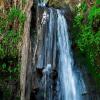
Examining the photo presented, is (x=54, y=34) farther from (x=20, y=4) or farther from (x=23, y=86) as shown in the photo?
(x=23, y=86)

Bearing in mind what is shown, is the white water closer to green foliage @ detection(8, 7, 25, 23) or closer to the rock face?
green foliage @ detection(8, 7, 25, 23)

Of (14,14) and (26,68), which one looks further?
(14,14)

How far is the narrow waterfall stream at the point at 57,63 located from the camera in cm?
884

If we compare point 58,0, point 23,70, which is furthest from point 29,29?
point 58,0

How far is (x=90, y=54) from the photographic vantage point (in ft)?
32.7

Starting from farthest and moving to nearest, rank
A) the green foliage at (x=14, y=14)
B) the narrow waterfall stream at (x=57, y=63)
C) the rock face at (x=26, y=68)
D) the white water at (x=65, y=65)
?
1. the green foliage at (x=14, y=14)
2. the white water at (x=65, y=65)
3. the narrow waterfall stream at (x=57, y=63)
4. the rock face at (x=26, y=68)

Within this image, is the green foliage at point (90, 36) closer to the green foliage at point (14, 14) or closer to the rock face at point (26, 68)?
the green foliage at point (14, 14)

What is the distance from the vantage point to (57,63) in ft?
30.7

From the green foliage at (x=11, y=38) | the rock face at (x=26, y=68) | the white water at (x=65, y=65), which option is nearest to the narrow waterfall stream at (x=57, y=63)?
the white water at (x=65, y=65)

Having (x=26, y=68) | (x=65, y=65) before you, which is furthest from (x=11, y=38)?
(x=26, y=68)

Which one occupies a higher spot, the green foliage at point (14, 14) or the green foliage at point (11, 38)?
the green foliage at point (14, 14)

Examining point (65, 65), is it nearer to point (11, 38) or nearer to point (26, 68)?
point (11, 38)

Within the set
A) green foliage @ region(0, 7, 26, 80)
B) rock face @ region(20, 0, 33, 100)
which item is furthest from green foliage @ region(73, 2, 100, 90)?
rock face @ region(20, 0, 33, 100)

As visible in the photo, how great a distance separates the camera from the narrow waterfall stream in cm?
884
